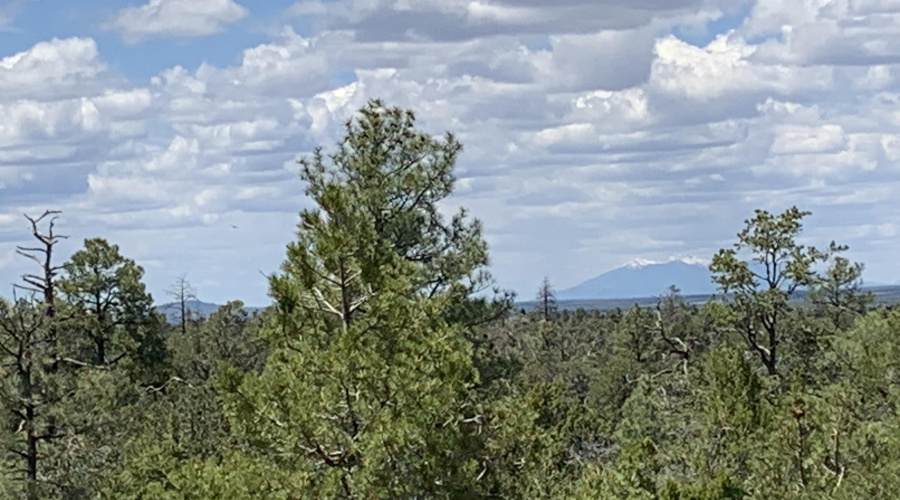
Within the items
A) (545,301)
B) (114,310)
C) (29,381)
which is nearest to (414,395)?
(29,381)

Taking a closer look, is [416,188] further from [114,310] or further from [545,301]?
[545,301]

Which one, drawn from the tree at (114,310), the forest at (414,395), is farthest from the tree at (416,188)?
the tree at (114,310)

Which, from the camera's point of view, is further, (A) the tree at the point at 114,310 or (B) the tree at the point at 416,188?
(A) the tree at the point at 114,310

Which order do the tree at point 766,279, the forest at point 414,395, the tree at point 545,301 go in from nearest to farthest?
the forest at point 414,395 → the tree at point 766,279 → the tree at point 545,301

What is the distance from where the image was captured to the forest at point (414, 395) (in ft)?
52.3

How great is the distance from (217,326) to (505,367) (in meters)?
35.7

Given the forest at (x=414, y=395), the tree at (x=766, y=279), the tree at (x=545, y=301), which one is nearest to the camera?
the forest at (x=414, y=395)

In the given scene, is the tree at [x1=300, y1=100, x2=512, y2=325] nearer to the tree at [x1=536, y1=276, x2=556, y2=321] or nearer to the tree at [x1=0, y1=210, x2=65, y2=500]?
the tree at [x1=0, y1=210, x2=65, y2=500]

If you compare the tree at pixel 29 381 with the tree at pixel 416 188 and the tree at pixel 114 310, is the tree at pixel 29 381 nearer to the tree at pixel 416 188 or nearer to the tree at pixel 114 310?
the tree at pixel 416 188

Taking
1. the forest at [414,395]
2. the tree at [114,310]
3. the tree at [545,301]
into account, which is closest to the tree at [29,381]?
the forest at [414,395]

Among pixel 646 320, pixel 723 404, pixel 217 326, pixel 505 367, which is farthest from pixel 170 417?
pixel 646 320

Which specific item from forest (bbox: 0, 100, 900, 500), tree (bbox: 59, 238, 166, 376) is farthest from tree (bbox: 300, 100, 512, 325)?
tree (bbox: 59, 238, 166, 376)

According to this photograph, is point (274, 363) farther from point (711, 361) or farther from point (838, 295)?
point (838, 295)

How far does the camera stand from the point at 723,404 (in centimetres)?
2233
